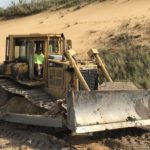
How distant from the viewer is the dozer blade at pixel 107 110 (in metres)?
12.0

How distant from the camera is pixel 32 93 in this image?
46.1 feet

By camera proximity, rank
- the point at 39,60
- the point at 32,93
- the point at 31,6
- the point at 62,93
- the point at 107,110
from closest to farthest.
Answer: the point at 107,110 < the point at 62,93 < the point at 32,93 < the point at 39,60 < the point at 31,6

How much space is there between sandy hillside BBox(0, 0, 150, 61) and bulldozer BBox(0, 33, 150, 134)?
9855 millimetres

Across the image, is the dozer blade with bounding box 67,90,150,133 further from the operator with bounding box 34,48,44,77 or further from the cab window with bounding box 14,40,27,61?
the cab window with bounding box 14,40,27,61

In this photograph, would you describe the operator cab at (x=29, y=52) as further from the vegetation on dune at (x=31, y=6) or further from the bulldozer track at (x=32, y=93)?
the vegetation on dune at (x=31, y=6)

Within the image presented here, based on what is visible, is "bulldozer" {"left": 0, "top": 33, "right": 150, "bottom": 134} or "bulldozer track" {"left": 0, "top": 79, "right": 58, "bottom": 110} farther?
"bulldozer track" {"left": 0, "top": 79, "right": 58, "bottom": 110}

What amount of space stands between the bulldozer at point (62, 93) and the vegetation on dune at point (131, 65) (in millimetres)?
4593

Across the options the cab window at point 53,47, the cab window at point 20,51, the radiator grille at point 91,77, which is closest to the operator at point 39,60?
the cab window at point 53,47

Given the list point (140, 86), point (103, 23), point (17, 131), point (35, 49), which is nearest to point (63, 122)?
point (17, 131)

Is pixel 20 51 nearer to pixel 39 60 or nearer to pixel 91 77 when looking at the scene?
pixel 39 60

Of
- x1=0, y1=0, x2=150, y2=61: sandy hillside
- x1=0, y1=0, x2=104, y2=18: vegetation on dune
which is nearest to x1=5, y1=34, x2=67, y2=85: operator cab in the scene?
x1=0, y1=0, x2=150, y2=61: sandy hillside

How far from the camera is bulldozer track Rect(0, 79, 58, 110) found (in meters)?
13.6

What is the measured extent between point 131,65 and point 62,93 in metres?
6.56

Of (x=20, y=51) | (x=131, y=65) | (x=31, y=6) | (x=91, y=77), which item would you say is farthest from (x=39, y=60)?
(x=31, y=6)
